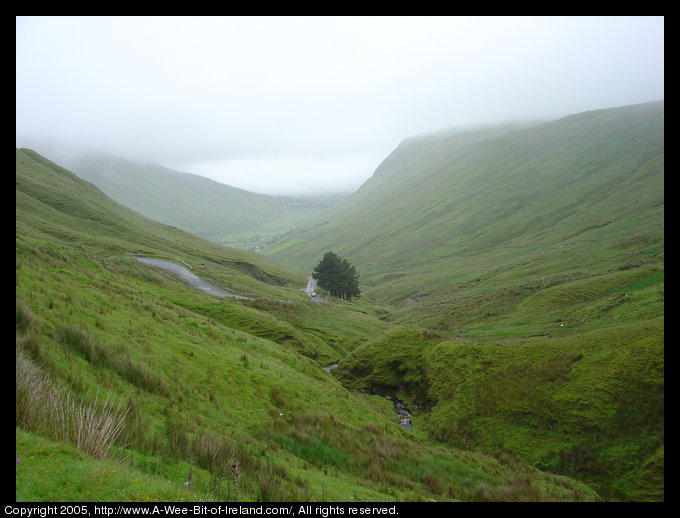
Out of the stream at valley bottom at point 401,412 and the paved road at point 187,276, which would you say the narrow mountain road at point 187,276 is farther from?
the stream at valley bottom at point 401,412

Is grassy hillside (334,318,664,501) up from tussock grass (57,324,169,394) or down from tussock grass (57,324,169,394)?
down

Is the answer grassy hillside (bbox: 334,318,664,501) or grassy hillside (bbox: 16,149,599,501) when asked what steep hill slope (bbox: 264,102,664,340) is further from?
grassy hillside (bbox: 16,149,599,501)

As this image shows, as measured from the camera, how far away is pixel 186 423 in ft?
36.7

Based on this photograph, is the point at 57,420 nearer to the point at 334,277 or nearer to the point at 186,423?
the point at 186,423

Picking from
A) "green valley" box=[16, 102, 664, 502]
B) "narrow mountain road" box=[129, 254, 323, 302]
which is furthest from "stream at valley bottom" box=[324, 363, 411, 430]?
"narrow mountain road" box=[129, 254, 323, 302]

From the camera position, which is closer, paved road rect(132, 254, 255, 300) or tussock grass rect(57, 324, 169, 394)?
tussock grass rect(57, 324, 169, 394)

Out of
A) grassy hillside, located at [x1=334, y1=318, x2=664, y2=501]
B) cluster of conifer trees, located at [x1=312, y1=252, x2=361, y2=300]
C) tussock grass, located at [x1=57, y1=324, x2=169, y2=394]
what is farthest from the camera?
cluster of conifer trees, located at [x1=312, y1=252, x2=361, y2=300]

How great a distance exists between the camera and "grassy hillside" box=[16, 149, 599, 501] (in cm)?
677

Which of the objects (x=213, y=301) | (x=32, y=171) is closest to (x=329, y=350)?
(x=213, y=301)

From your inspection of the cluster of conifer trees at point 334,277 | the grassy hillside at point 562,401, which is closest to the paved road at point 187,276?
the cluster of conifer trees at point 334,277

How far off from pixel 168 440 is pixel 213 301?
3132 centimetres

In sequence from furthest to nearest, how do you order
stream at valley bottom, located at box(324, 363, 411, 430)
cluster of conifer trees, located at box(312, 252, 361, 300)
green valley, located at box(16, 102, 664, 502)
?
cluster of conifer trees, located at box(312, 252, 361, 300) → stream at valley bottom, located at box(324, 363, 411, 430) → green valley, located at box(16, 102, 664, 502)

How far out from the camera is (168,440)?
31.4ft
